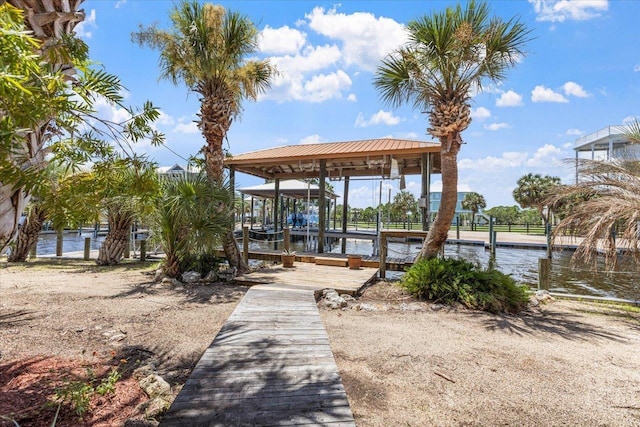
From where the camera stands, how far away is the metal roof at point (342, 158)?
10297 millimetres

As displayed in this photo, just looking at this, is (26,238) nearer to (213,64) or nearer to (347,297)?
(213,64)

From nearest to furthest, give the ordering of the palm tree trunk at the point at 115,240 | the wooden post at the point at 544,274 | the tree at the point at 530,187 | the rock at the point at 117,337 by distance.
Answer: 1. the rock at the point at 117,337
2. the wooden post at the point at 544,274
3. the palm tree trunk at the point at 115,240
4. the tree at the point at 530,187

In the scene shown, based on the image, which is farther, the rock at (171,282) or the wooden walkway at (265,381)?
the rock at (171,282)

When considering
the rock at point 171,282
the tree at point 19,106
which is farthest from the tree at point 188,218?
the tree at point 19,106

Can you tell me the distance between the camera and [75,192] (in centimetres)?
216

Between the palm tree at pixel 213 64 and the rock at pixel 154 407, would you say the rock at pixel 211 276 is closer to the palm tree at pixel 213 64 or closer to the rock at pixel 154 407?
the palm tree at pixel 213 64

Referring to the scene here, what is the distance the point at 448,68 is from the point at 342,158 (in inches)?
193

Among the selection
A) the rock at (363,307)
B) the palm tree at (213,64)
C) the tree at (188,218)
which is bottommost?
the rock at (363,307)

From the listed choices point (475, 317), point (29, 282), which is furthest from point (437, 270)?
point (29, 282)

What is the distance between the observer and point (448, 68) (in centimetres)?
684

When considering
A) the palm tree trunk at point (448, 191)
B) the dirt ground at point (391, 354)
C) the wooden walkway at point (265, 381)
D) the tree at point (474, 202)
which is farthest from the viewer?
the tree at point (474, 202)

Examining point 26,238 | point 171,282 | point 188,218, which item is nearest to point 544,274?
point 188,218

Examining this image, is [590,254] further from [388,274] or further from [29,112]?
[29,112]

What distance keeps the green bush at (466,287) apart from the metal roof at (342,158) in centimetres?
417
